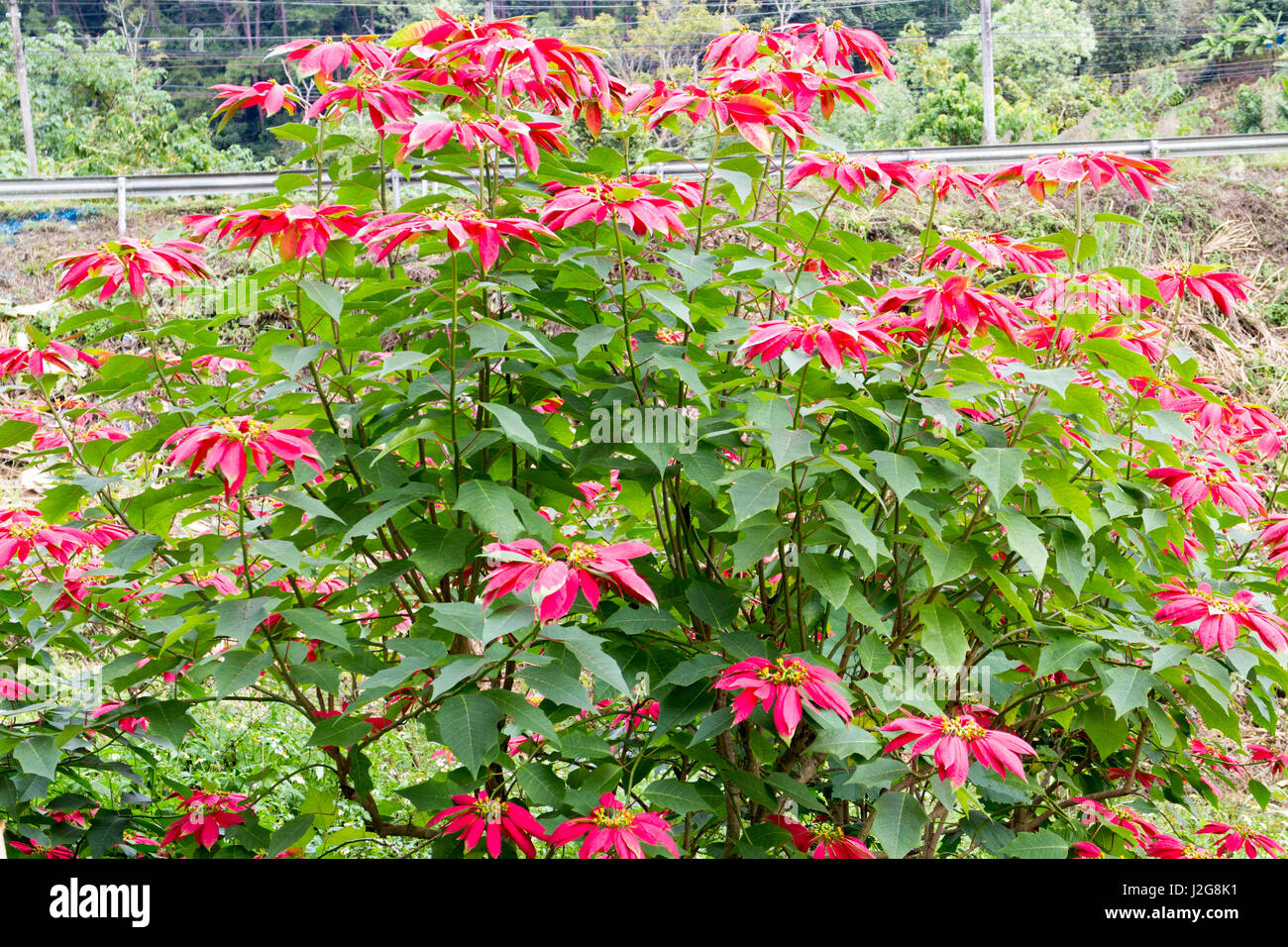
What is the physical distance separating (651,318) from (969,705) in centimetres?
90

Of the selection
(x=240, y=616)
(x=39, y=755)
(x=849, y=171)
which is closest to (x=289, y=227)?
(x=240, y=616)

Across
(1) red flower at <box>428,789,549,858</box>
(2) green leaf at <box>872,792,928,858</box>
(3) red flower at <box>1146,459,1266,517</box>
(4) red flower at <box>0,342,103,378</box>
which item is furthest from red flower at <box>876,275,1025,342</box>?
(4) red flower at <box>0,342,103,378</box>

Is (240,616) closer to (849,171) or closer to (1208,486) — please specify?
(849,171)

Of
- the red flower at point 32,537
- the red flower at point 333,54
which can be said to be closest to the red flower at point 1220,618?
the red flower at point 333,54

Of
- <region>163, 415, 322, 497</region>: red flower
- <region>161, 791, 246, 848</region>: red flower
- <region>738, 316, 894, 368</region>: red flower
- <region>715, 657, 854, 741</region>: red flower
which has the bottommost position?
<region>161, 791, 246, 848</region>: red flower

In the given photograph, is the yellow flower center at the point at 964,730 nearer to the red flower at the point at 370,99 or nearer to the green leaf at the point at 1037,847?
the green leaf at the point at 1037,847

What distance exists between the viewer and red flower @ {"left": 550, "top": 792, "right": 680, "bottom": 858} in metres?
1.46

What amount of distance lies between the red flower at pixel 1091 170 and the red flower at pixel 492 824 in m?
1.33

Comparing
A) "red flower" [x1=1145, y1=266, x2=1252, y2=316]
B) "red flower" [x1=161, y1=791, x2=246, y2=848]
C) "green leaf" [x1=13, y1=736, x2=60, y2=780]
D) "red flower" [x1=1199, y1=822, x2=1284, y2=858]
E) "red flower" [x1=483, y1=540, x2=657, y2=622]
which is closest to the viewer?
"red flower" [x1=483, y1=540, x2=657, y2=622]

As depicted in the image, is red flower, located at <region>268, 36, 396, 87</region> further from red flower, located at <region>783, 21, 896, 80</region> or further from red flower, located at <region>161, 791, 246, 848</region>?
red flower, located at <region>161, 791, 246, 848</region>

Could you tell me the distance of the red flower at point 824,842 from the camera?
1.74 metres

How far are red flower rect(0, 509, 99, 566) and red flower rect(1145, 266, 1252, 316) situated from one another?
1911 millimetres

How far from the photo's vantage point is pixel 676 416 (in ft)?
5.51
